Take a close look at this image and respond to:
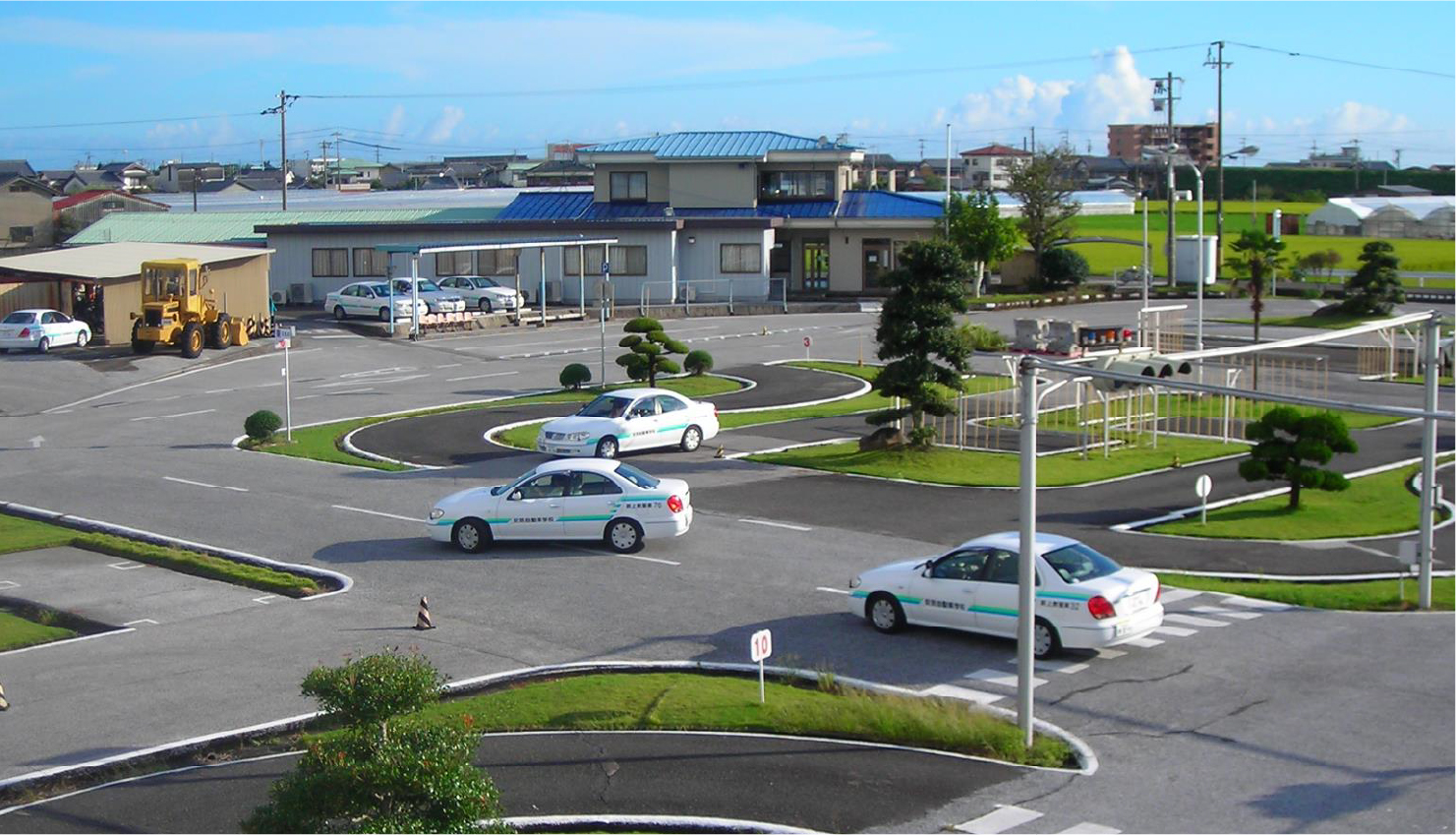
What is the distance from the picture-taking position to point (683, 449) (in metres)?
34.4

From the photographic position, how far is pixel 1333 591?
71.3 feet

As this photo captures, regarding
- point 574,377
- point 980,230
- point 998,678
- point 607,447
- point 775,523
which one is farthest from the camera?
point 980,230

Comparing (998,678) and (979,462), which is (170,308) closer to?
(979,462)

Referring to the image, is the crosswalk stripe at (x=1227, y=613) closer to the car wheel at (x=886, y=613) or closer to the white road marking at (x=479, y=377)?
the car wheel at (x=886, y=613)

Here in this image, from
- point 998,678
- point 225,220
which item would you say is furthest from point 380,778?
point 225,220

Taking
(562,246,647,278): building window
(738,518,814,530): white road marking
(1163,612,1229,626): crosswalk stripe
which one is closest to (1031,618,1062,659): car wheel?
(1163,612,1229,626): crosswalk stripe

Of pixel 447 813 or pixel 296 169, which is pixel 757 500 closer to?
pixel 447 813

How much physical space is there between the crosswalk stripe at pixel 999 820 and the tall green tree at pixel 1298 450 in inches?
618

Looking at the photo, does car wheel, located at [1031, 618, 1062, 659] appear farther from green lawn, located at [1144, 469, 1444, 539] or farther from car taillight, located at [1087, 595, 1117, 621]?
green lawn, located at [1144, 469, 1444, 539]

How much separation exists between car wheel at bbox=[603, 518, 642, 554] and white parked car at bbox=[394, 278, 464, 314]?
3737 cm

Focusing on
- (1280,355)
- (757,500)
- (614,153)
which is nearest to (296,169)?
(614,153)

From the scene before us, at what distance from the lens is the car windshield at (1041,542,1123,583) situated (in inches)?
717

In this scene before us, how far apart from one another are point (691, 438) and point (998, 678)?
1745cm

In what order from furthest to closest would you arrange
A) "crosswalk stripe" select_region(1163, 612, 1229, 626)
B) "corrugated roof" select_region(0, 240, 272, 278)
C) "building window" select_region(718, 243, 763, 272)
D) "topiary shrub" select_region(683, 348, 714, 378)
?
"building window" select_region(718, 243, 763, 272) → "corrugated roof" select_region(0, 240, 272, 278) → "topiary shrub" select_region(683, 348, 714, 378) → "crosswalk stripe" select_region(1163, 612, 1229, 626)
